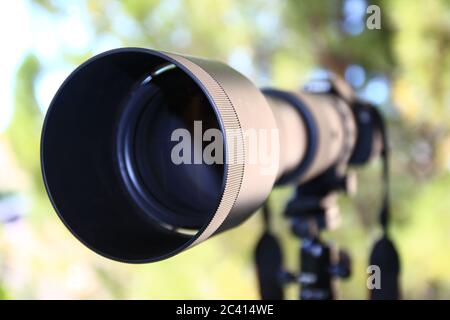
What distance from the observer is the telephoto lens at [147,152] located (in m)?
0.51

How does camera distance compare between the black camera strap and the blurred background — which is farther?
the blurred background

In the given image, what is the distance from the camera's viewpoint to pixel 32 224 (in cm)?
182

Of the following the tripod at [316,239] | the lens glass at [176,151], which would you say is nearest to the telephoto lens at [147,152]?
the lens glass at [176,151]

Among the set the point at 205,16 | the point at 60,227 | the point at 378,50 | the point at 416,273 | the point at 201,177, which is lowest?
the point at 416,273

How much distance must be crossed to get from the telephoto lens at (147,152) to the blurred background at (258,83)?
1.12m

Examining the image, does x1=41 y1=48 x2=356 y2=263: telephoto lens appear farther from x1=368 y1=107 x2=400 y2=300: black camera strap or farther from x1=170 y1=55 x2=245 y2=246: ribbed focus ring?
x1=368 y1=107 x2=400 y2=300: black camera strap

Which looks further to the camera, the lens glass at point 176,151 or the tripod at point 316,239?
the tripod at point 316,239

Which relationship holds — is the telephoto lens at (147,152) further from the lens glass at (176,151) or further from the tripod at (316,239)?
the tripod at (316,239)

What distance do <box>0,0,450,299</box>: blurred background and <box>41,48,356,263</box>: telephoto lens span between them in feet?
3.66

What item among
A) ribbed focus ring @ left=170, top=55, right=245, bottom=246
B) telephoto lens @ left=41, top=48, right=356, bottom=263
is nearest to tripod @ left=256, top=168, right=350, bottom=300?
telephoto lens @ left=41, top=48, right=356, bottom=263

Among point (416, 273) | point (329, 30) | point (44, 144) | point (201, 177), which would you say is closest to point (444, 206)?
point (416, 273)

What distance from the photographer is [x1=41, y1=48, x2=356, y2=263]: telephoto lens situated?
1.66 ft

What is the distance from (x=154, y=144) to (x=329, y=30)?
1.23 metres
